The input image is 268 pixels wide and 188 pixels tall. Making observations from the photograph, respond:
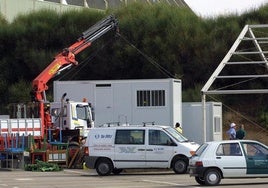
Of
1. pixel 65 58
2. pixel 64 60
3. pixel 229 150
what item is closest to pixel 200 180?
pixel 229 150

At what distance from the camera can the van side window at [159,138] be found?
1049 inches

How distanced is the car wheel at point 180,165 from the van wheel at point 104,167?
7.80 ft

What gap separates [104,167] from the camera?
26656 millimetres

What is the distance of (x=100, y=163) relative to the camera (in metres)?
26.8

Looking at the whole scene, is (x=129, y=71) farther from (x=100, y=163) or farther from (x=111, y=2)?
(x=100, y=163)

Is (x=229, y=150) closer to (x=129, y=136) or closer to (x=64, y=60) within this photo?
(x=129, y=136)

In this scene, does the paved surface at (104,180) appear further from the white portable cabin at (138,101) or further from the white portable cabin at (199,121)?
the white portable cabin at (199,121)

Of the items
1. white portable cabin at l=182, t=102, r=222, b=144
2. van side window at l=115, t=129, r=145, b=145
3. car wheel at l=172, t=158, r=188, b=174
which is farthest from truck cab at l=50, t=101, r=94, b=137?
car wheel at l=172, t=158, r=188, b=174

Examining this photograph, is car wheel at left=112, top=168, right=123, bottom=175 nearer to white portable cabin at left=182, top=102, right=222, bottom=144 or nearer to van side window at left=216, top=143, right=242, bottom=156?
van side window at left=216, top=143, right=242, bottom=156

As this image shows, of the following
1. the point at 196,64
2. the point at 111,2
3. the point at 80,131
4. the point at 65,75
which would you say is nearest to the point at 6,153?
the point at 80,131

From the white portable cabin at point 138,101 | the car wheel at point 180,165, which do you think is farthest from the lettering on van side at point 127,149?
the white portable cabin at point 138,101

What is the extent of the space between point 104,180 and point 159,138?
3.29m

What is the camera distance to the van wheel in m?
26.6

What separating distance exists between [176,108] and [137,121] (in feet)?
6.46
